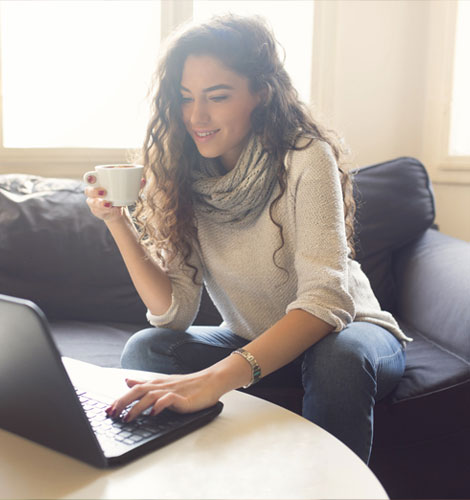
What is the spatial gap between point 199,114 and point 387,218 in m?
0.89

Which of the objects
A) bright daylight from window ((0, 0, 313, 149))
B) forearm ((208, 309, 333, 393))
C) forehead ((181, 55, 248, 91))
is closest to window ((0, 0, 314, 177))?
bright daylight from window ((0, 0, 313, 149))

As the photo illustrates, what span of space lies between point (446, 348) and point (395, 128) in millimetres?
1152

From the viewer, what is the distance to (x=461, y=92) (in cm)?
239

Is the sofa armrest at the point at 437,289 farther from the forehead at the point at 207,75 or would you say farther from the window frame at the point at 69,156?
the window frame at the point at 69,156

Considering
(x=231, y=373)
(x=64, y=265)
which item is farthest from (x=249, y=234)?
(x=64, y=265)

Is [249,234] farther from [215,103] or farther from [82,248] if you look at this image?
[82,248]

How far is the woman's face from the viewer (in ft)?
4.44

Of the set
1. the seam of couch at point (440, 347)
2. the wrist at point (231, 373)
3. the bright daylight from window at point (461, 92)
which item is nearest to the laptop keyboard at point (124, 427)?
the wrist at point (231, 373)

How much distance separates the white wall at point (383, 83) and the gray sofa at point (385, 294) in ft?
1.41

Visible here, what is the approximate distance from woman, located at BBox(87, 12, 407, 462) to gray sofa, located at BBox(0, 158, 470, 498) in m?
0.15

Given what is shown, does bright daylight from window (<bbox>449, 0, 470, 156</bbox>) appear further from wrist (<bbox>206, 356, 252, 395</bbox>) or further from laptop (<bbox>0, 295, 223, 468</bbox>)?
laptop (<bbox>0, 295, 223, 468</bbox>)

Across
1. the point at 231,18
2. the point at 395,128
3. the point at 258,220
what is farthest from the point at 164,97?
the point at 395,128

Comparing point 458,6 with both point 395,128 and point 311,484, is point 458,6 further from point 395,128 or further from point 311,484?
point 311,484

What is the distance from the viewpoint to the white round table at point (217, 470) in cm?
69
